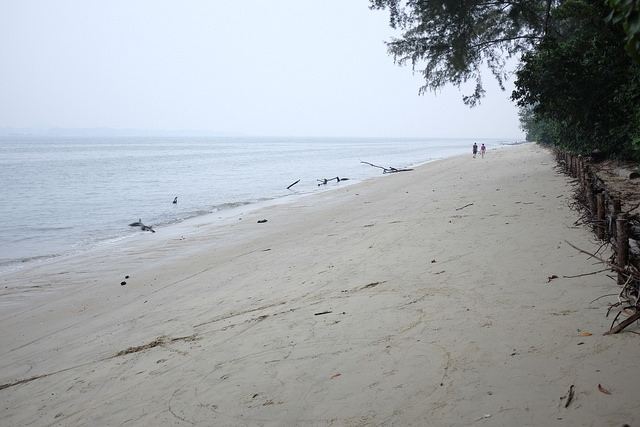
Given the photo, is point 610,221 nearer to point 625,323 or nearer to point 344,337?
point 625,323

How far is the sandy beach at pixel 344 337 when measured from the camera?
10.9ft

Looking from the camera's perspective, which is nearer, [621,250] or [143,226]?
[621,250]

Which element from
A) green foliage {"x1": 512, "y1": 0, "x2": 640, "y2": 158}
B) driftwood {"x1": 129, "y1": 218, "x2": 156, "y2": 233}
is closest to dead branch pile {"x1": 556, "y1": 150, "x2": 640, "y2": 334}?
green foliage {"x1": 512, "y1": 0, "x2": 640, "y2": 158}

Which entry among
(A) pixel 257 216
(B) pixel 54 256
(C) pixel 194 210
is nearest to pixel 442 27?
(A) pixel 257 216

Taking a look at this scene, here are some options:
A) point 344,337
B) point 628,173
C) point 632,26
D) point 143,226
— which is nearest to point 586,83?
point 628,173

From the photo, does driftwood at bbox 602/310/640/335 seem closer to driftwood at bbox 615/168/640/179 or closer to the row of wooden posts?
the row of wooden posts

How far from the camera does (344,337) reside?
462 centimetres

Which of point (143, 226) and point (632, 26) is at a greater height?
point (632, 26)

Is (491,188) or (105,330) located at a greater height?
(491,188)

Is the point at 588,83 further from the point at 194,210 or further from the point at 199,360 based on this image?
the point at 194,210

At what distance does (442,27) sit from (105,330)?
55.4ft

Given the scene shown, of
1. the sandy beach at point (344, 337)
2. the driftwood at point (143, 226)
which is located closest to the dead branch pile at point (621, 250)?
the sandy beach at point (344, 337)

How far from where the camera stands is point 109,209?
70.0 ft

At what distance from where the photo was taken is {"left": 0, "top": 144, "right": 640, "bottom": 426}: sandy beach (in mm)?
3320
